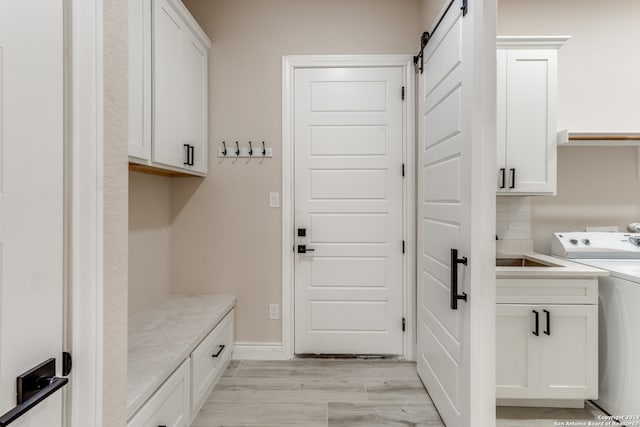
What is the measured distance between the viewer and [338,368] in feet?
8.71

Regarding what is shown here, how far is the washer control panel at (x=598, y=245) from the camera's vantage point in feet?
8.10

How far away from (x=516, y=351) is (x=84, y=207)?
229cm

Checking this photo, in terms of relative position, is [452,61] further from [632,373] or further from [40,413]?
[40,413]

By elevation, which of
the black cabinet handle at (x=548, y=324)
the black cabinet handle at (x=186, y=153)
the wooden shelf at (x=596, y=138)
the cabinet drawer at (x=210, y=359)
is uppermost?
the wooden shelf at (x=596, y=138)

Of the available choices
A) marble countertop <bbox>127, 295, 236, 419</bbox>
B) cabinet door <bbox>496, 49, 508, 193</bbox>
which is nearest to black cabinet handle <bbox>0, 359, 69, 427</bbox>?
marble countertop <bbox>127, 295, 236, 419</bbox>

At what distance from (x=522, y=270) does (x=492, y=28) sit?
137 cm

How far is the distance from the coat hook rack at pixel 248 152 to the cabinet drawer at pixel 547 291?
1902 mm

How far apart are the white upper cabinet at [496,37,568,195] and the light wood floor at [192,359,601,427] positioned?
147 cm

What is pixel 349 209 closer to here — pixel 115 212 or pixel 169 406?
pixel 169 406

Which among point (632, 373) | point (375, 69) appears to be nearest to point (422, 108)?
point (375, 69)

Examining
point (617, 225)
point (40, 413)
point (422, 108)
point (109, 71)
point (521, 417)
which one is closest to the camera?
point (40, 413)

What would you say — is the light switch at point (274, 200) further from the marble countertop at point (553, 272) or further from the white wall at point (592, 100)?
the white wall at point (592, 100)

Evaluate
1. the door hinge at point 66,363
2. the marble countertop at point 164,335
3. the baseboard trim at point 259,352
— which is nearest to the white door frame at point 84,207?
the door hinge at point 66,363

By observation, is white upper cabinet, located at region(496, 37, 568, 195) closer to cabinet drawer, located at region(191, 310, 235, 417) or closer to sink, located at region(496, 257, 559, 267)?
sink, located at region(496, 257, 559, 267)
